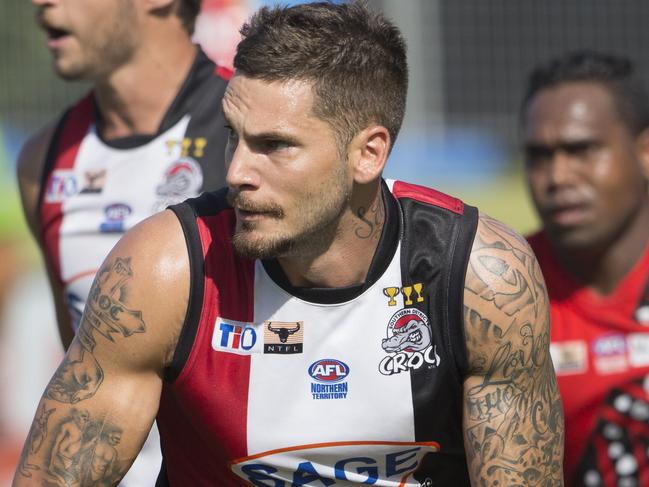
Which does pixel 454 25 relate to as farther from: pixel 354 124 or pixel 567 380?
pixel 354 124

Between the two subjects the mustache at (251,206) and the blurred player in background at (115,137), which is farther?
the blurred player in background at (115,137)

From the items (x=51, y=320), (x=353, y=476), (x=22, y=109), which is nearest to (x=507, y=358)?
(x=353, y=476)

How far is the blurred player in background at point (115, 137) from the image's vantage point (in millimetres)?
4684

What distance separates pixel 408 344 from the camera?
359cm

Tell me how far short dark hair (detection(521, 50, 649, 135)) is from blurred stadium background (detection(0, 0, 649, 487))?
3.80m

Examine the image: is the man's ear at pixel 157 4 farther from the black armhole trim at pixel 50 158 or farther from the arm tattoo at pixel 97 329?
the arm tattoo at pixel 97 329

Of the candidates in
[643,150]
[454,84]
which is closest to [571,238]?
[643,150]

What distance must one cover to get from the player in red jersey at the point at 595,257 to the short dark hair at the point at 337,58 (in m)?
1.87

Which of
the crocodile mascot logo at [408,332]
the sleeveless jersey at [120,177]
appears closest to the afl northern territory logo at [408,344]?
the crocodile mascot logo at [408,332]

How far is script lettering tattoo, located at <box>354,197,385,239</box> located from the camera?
12.1 ft

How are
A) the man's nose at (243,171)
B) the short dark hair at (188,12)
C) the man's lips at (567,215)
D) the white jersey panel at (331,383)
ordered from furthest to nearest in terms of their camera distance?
1. the man's lips at (567,215)
2. the short dark hair at (188,12)
3. the white jersey panel at (331,383)
4. the man's nose at (243,171)

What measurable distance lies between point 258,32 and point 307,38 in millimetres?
151

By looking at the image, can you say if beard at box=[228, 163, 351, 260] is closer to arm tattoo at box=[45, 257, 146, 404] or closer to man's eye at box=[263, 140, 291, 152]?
man's eye at box=[263, 140, 291, 152]

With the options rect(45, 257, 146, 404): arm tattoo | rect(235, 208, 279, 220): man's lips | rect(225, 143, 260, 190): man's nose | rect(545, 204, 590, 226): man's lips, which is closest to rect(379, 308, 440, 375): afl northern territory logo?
rect(235, 208, 279, 220): man's lips
